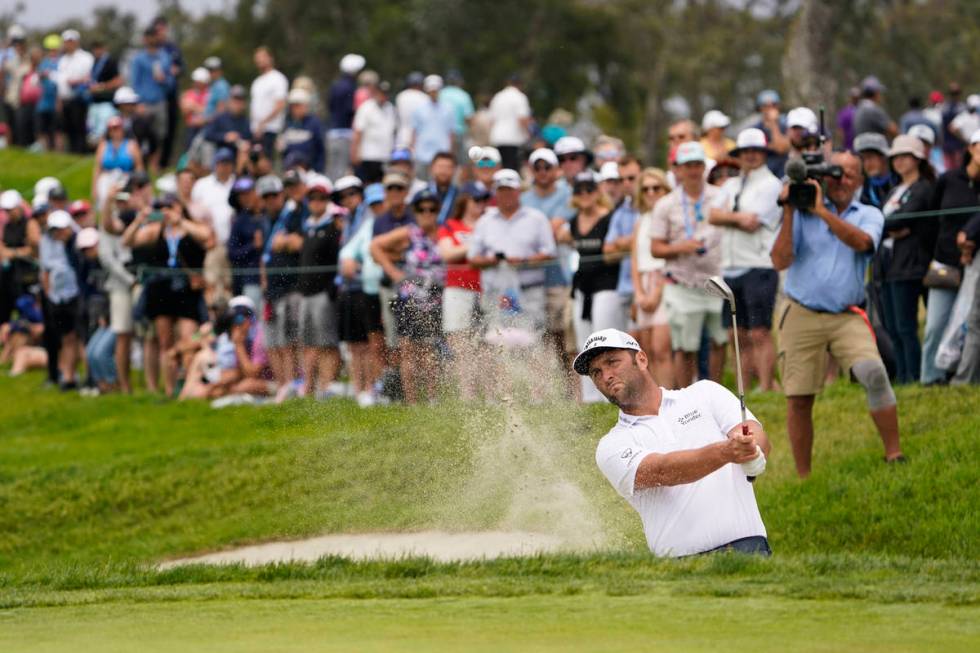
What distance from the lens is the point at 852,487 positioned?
12312 mm

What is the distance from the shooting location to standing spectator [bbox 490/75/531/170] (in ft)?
76.9

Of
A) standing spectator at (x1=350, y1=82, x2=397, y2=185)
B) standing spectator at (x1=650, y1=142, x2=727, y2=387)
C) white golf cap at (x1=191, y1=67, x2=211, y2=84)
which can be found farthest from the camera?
white golf cap at (x1=191, y1=67, x2=211, y2=84)

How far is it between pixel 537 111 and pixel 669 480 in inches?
1824

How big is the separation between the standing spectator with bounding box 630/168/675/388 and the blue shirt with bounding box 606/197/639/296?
0.75 feet

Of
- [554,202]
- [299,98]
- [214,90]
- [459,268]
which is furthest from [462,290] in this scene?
[214,90]

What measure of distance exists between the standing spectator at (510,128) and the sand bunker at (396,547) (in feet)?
32.8

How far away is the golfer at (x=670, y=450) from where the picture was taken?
866cm

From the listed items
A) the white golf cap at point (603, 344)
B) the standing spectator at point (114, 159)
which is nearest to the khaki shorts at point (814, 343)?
the white golf cap at point (603, 344)

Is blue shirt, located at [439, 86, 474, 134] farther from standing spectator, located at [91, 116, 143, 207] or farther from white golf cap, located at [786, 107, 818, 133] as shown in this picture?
white golf cap, located at [786, 107, 818, 133]

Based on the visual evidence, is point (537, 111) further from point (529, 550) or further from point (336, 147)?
point (529, 550)

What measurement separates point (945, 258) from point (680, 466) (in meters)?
6.03

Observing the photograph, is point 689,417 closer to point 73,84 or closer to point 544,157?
point 544,157

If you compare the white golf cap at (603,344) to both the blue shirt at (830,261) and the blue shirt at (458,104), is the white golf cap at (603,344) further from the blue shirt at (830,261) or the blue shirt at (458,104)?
the blue shirt at (458,104)

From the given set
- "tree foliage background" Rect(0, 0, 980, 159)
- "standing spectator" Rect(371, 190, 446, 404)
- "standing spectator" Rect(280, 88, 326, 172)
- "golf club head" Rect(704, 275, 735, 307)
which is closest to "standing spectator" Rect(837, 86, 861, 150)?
"standing spectator" Rect(280, 88, 326, 172)
